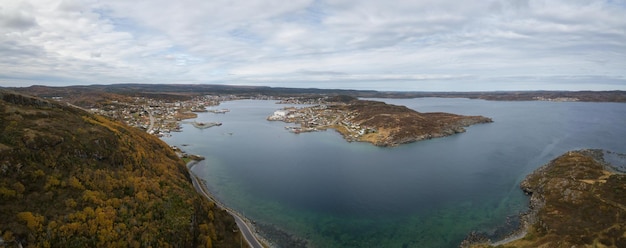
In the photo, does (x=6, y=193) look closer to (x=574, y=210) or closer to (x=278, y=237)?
(x=278, y=237)

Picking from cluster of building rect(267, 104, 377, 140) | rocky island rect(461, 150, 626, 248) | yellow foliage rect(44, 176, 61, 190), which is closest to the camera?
yellow foliage rect(44, 176, 61, 190)

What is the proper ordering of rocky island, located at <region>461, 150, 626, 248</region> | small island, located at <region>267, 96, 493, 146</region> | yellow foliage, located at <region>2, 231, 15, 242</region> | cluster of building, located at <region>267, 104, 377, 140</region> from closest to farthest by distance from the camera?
1. yellow foliage, located at <region>2, 231, 15, 242</region>
2. rocky island, located at <region>461, 150, 626, 248</region>
3. small island, located at <region>267, 96, 493, 146</region>
4. cluster of building, located at <region>267, 104, 377, 140</region>

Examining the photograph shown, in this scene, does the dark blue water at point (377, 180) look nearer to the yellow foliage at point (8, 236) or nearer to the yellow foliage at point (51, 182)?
the yellow foliage at point (51, 182)

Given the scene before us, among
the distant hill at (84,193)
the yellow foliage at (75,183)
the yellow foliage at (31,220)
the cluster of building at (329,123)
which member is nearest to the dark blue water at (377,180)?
the cluster of building at (329,123)

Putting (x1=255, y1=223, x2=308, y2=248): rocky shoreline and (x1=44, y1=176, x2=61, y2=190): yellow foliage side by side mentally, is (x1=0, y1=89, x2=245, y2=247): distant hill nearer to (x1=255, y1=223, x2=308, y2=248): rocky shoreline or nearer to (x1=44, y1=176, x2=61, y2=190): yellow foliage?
(x1=44, y1=176, x2=61, y2=190): yellow foliage

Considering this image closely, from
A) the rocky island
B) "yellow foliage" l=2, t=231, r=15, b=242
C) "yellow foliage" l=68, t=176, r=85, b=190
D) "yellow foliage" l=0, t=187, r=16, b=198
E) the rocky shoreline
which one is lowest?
the rocky shoreline

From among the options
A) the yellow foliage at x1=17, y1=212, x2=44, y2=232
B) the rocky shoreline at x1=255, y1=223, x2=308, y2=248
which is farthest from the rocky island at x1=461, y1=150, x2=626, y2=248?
the yellow foliage at x1=17, y1=212, x2=44, y2=232
